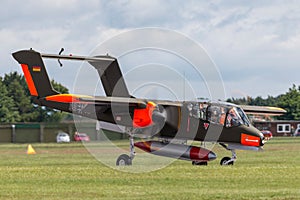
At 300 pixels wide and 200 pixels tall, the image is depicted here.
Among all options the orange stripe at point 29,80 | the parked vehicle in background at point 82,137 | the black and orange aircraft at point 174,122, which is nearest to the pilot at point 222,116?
the black and orange aircraft at point 174,122

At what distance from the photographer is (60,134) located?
284 feet

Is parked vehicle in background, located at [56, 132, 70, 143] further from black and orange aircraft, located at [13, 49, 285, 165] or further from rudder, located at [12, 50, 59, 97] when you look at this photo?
black and orange aircraft, located at [13, 49, 285, 165]

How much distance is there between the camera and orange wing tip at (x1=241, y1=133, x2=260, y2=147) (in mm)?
30734

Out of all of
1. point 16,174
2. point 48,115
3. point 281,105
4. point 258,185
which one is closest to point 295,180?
point 258,185

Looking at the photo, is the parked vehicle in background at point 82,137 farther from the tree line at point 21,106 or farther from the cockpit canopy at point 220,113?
the cockpit canopy at point 220,113

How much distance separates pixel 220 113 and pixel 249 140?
5.50 ft

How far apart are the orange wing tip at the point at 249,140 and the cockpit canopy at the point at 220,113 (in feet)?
2.05

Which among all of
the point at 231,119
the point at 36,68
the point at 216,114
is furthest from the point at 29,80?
the point at 231,119

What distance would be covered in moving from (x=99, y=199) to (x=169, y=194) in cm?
206

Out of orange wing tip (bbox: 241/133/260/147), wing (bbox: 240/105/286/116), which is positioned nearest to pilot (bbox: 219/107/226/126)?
orange wing tip (bbox: 241/133/260/147)

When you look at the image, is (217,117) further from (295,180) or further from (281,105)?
(281,105)

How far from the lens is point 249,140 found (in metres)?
30.9

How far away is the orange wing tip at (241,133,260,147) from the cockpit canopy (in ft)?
2.05

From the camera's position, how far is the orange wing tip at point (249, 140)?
1210 inches
